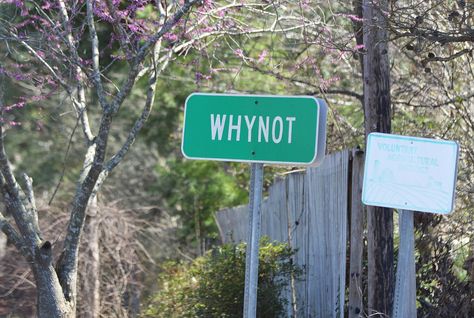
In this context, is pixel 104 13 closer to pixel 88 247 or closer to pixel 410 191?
pixel 410 191

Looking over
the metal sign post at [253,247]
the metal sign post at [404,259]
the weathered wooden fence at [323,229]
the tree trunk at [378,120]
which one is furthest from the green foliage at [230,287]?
the metal sign post at [253,247]

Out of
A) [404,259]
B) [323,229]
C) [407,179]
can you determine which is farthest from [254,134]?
[323,229]

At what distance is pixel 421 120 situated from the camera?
34.8 feet

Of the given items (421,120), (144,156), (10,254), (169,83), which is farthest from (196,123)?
(144,156)

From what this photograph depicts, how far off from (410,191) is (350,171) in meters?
2.76

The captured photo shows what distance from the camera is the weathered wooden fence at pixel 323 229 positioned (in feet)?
24.6

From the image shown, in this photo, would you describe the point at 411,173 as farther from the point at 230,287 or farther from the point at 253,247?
the point at 230,287

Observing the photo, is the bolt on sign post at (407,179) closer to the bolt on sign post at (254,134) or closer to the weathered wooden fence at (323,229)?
the bolt on sign post at (254,134)

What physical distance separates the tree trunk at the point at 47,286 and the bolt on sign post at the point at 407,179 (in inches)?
133

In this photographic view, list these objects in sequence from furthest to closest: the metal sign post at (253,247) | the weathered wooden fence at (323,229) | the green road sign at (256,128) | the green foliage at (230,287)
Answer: the green foliage at (230,287) < the weathered wooden fence at (323,229) < the green road sign at (256,128) < the metal sign post at (253,247)

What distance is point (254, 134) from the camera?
4.89 m

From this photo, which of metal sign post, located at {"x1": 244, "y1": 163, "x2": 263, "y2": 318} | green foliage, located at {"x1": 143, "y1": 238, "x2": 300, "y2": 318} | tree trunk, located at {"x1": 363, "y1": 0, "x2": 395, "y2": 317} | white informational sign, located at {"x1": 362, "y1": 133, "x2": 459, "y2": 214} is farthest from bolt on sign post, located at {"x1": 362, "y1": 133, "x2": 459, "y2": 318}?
green foliage, located at {"x1": 143, "y1": 238, "x2": 300, "y2": 318}

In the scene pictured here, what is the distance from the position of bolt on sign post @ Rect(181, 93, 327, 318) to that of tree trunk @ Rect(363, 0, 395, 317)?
2.40 meters

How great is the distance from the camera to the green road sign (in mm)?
4789
